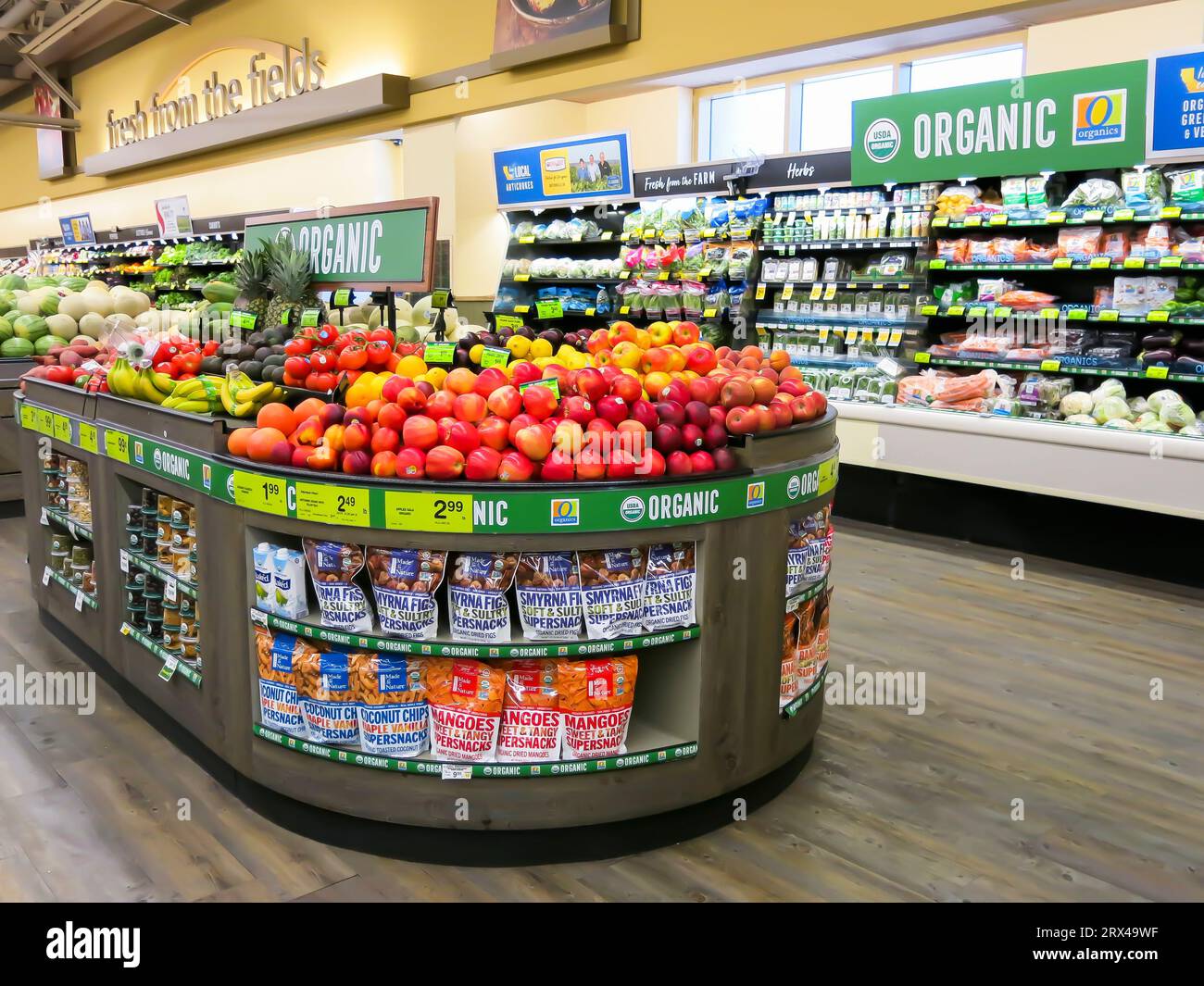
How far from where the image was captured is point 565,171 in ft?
27.9

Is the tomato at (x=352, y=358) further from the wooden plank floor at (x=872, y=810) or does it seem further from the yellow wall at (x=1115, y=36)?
the yellow wall at (x=1115, y=36)

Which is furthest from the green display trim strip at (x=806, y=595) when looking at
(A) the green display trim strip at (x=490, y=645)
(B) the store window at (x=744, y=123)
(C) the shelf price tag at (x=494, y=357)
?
(B) the store window at (x=744, y=123)

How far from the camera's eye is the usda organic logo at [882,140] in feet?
20.7

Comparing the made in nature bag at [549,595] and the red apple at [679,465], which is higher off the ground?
the red apple at [679,465]

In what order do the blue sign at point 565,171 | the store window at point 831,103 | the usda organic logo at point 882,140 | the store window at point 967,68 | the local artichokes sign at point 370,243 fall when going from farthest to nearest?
the store window at point 831,103
the store window at point 967,68
the blue sign at point 565,171
the usda organic logo at point 882,140
the local artichokes sign at point 370,243

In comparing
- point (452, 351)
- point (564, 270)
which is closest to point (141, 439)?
point (452, 351)

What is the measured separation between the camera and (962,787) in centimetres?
315

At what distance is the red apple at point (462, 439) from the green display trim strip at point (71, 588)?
6.82 ft

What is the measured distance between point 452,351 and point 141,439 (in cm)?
111

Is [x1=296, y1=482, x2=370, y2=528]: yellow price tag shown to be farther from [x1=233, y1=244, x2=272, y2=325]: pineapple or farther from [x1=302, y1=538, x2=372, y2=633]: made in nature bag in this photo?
[x1=233, y1=244, x2=272, y2=325]: pineapple

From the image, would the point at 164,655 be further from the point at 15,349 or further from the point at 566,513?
the point at 15,349

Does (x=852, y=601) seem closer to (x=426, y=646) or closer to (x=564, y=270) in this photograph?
(x=426, y=646)

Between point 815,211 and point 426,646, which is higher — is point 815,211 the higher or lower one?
the higher one
